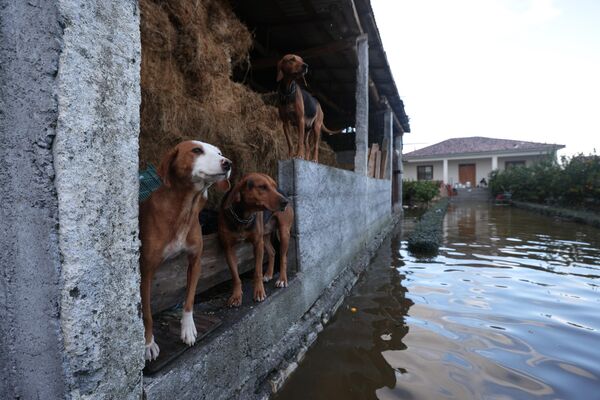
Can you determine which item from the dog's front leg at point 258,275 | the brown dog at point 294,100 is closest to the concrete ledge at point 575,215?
the brown dog at point 294,100

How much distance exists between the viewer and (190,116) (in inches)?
159

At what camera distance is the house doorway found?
1505 inches

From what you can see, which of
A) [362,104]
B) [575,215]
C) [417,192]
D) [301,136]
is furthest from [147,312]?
[417,192]

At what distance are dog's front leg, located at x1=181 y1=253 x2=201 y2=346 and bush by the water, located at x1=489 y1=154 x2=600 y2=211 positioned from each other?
18682 mm

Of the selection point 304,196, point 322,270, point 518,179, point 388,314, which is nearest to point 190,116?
point 304,196

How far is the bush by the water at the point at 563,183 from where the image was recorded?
51.2ft

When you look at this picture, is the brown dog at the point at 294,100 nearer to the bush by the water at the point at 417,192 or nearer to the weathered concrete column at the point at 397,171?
the weathered concrete column at the point at 397,171

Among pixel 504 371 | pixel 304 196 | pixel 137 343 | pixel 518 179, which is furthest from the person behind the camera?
pixel 518 179

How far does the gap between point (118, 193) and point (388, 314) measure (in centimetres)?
352

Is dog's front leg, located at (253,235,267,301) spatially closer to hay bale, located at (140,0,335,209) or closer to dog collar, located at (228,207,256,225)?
dog collar, located at (228,207,256,225)

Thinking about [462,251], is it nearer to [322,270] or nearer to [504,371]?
[322,270]

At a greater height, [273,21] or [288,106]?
Result: [273,21]

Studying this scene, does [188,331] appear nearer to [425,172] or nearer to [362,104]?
[362,104]

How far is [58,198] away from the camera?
1138mm
